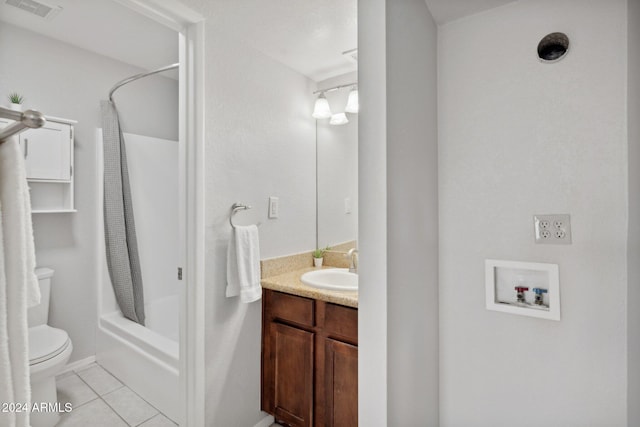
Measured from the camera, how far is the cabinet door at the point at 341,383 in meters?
1.53

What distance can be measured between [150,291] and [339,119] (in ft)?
6.83

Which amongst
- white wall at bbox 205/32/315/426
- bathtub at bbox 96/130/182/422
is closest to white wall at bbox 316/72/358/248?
white wall at bbox 205/32/315/426

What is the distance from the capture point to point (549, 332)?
48.5 inches

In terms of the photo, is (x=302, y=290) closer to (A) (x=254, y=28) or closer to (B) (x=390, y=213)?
(B) (x=390, y=213)

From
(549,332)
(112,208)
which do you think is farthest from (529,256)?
(112,208)

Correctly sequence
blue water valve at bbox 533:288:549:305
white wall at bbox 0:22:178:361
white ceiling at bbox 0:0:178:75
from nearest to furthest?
1. blue water valve at bbox 533:288:549:305
2. white ceiling at bbox 0:0:178:75
3. white wall at bbox 0:22:178:361

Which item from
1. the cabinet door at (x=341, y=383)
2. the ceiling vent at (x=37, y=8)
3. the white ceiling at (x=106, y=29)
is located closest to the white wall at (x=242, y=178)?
the cabinet door at (x=341, y=383)

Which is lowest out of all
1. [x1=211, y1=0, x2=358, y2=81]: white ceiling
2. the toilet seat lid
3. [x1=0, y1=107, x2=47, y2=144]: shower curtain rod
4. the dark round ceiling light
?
the toilet seat lid

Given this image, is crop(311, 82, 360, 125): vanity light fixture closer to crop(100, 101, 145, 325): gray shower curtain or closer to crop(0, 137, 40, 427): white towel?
crop(100, 101, 145, 325): gray shower curtain

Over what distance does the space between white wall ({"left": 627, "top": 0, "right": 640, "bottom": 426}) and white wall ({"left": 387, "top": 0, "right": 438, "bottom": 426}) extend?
627 mm

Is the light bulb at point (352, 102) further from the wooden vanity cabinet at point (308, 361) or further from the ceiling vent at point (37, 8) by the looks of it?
Result: the ceiling vent at point (37, 8)

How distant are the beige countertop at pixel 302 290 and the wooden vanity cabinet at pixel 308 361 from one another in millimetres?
40

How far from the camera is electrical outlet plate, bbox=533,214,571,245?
3.95ft

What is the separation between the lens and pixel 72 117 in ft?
7.76
